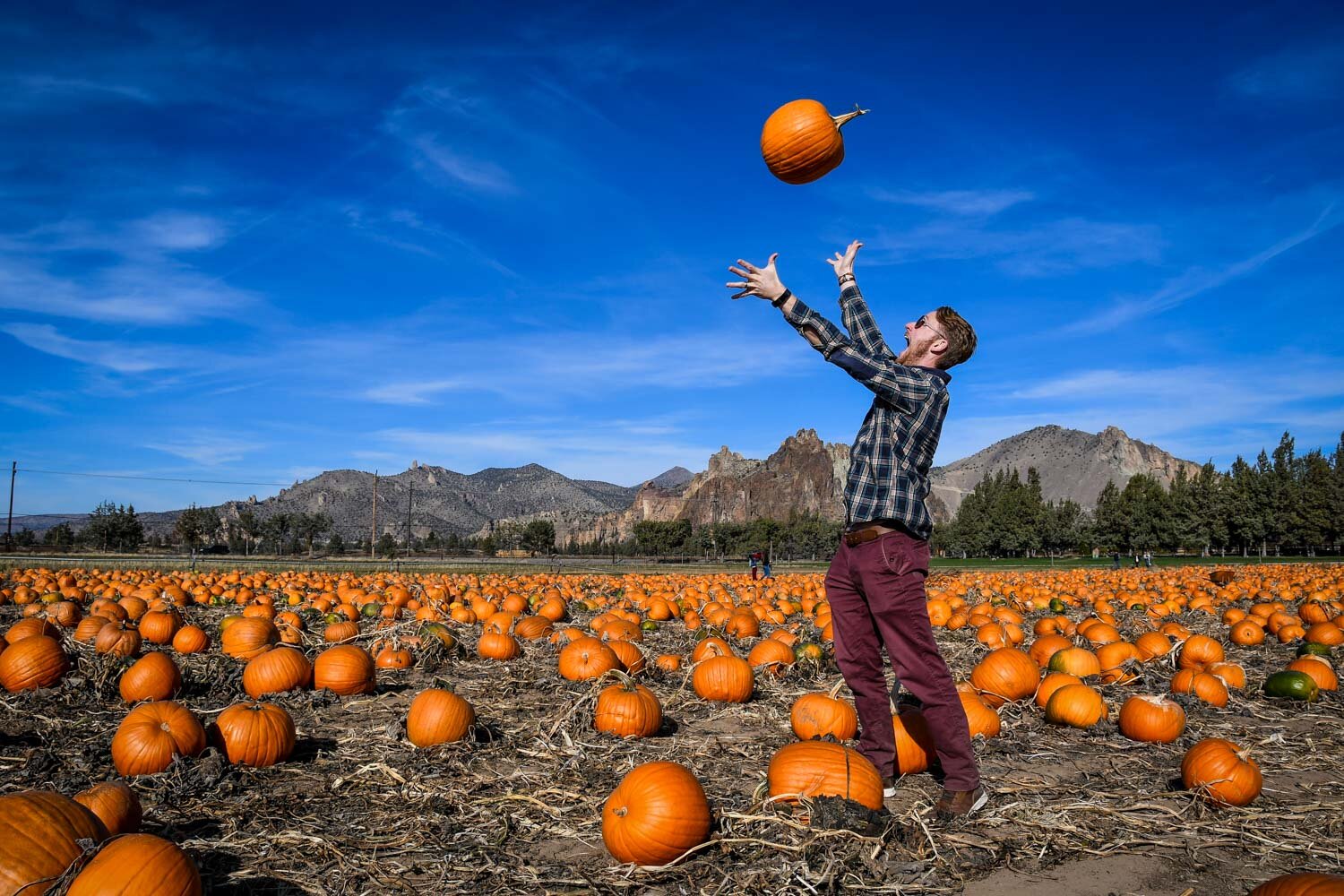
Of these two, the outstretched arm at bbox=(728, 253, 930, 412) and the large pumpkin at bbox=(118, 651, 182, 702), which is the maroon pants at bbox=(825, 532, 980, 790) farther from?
the large pumpkin at bbox=(118, 651, 182, 702)

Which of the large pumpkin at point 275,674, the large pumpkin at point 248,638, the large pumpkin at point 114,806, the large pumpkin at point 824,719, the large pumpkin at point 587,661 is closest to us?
the large pumpkin at point 114,806

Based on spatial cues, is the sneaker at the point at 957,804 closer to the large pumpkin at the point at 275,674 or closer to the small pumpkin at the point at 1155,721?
the small pumpkin at the point at 1155,721

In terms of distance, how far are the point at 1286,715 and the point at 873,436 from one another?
4734mm

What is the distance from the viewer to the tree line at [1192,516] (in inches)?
2908

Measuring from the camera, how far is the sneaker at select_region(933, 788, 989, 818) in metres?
3.91

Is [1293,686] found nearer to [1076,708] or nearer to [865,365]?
[1076,708]

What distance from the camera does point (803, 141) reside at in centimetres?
462

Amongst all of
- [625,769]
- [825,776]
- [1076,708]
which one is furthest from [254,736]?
[1076,708]

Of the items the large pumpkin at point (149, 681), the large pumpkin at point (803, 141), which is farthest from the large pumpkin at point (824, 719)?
the large pumpkin at point (149, 681)

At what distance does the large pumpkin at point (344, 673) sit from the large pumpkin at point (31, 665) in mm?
2232

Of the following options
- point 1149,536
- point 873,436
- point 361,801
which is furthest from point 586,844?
point 1149,536

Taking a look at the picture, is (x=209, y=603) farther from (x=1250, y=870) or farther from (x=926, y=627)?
(x=1250, y=870)

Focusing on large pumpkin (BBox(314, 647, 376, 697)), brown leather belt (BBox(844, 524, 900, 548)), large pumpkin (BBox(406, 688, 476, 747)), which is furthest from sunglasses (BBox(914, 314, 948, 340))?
large pumpkin (BBox(314, 647, 376, 697))

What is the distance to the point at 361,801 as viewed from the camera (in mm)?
4227
